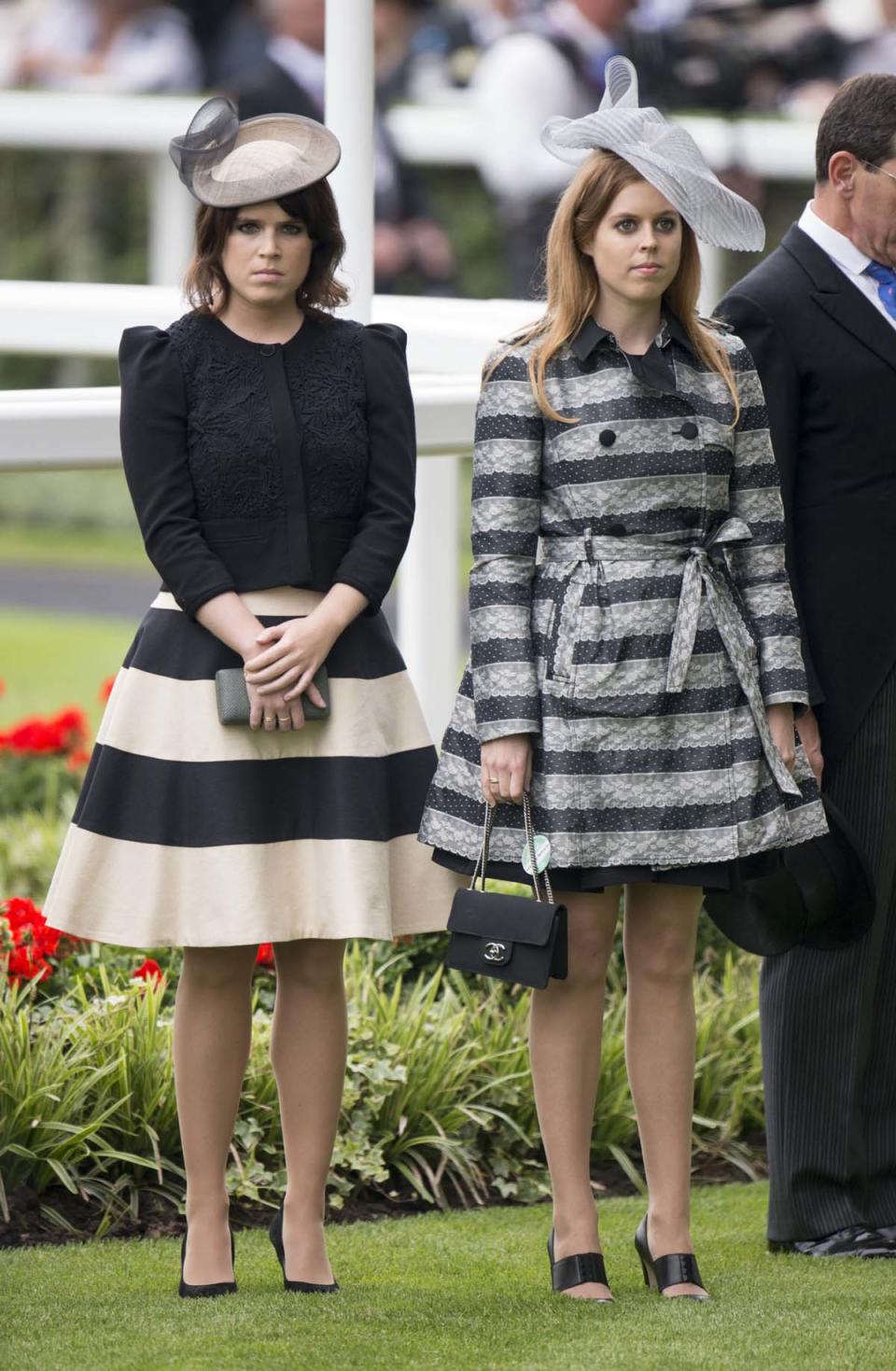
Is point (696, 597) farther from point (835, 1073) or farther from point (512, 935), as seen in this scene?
point (835, 1073)

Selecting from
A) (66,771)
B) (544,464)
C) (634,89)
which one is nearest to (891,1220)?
(544,464)

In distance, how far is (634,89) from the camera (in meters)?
3.73

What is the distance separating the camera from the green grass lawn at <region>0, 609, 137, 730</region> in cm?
1504

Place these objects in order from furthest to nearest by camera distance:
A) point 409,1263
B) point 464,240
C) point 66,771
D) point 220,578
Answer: point 464,240
point 66,771
point 409,1263
point 220,578

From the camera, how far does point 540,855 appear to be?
139 inches

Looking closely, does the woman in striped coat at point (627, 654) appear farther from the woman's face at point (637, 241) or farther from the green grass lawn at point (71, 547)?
the green grass lawn at point (71, 547)

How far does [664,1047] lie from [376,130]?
27.4 ft

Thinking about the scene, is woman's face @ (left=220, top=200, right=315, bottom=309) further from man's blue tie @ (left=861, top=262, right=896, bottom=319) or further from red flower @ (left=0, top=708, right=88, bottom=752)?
red flower @ (left=0, top=708, right=88, bottom=752)

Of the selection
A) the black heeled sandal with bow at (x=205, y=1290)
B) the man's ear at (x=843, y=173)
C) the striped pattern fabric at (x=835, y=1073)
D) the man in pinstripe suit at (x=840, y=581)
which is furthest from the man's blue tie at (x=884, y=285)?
the black heeled sandal with bow at (x=205, y=1290)

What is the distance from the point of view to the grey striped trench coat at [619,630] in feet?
11.7

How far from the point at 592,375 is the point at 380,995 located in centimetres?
183

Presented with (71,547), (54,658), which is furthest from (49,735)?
(71,547)

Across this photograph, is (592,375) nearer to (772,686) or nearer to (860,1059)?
(772,686)

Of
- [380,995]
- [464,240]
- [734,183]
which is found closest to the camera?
[380,995]
